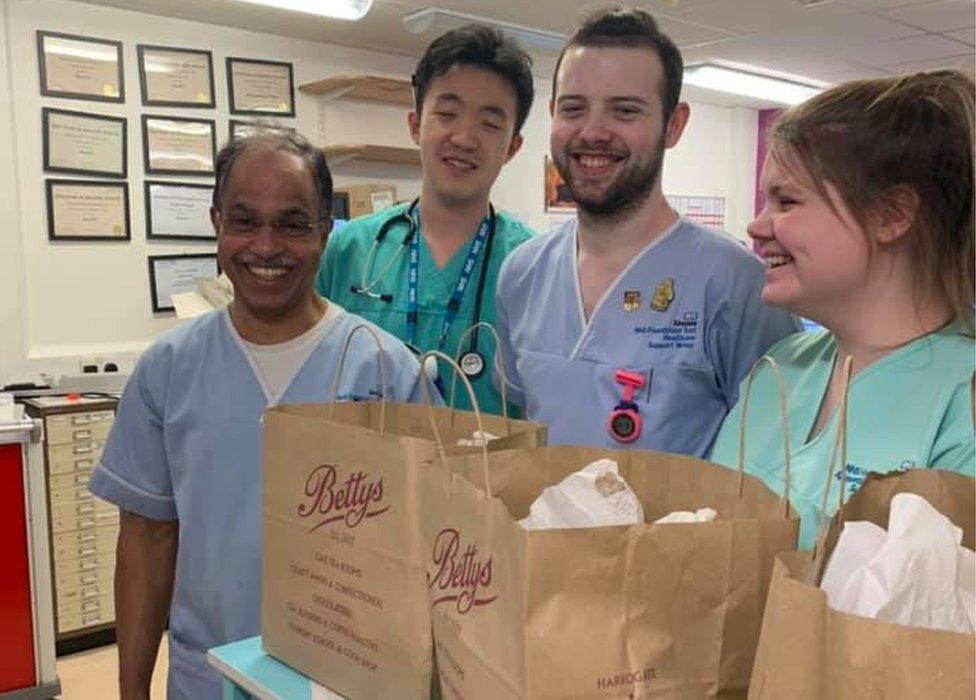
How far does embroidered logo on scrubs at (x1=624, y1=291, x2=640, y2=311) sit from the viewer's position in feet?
5.19

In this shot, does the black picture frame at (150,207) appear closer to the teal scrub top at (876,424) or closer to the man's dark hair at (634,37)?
the man's dark hair at (634,37)

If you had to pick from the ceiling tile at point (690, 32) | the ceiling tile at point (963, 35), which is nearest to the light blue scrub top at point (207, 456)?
the ceiling tile at point (690, 32)

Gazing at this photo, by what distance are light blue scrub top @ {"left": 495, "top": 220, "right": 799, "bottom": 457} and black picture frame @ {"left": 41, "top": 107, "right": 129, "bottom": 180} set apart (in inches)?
113

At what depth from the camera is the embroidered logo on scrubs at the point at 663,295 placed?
1.56 meters

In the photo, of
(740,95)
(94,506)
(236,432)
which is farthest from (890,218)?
(740,95)

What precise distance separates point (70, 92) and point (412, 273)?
101 inches

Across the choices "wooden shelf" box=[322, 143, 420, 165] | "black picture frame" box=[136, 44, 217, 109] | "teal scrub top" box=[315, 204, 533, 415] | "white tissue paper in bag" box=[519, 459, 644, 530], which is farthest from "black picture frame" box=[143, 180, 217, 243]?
"white tissue paper in bag" box=[519, 459, 644, 530]

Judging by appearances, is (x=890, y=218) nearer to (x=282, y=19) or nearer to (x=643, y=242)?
(x=643, y=242)

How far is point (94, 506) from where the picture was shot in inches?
135

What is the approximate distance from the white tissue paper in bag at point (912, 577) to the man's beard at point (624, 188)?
0.97 m

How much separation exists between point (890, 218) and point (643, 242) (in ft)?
1.86

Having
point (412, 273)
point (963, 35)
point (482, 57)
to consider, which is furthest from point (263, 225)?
point (963, 35)

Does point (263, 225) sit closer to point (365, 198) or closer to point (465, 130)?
point (465, 130)

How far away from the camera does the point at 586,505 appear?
87 cm
